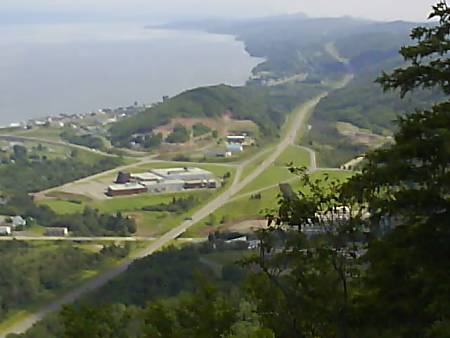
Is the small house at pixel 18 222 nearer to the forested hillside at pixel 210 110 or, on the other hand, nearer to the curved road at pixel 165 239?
the curved road at pixel 165 239

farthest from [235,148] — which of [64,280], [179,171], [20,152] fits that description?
[64,280]

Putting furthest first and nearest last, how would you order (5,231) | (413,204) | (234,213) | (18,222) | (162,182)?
(162,182), (234,213), (18,222), (5,231), (413,204)

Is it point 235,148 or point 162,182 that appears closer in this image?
point 162,182

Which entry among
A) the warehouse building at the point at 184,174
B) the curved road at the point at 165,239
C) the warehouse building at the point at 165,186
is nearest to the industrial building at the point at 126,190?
the warehouse building at the point at 165,186

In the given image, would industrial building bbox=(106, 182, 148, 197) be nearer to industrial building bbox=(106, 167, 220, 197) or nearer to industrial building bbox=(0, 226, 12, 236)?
industrial building bbox=(106, 167, 220, 197)

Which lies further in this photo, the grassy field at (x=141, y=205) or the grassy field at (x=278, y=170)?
the grassy field at (x=278, y=170)

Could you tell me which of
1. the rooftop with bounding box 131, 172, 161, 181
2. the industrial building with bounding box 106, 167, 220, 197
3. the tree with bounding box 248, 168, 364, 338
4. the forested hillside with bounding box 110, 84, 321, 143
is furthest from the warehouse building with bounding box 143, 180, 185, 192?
the tree with bounding box 248, 168, 364, 338

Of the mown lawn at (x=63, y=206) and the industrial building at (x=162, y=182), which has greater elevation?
the industrial building at (x=162, y=182)

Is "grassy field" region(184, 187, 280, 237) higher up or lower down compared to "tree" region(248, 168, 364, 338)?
lower down

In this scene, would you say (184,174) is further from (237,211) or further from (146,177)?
(237,211)

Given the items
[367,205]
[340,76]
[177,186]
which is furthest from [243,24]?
[367,205]

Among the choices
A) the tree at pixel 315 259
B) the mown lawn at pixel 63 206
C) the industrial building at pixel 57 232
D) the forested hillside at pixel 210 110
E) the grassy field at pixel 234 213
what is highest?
the tree at pixel 315 259

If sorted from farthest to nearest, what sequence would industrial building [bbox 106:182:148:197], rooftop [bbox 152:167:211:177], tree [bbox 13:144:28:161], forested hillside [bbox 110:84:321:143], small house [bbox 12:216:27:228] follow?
forested hillside [bbox 110:84:321:143] → tree [bbox 13:144:28:161] → rooftop [bbox 152:167:211:177] → industrial building [bbox 106:182:148:197] → small house [bbox 12:216:27:228]
